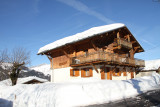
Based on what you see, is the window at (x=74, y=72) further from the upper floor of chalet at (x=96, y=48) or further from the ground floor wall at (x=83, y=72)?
the upper floor of chalet at (x=96, y=48)

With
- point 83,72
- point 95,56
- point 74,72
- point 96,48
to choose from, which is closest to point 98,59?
point 95,56

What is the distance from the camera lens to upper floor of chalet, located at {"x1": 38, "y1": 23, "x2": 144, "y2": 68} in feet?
54.4

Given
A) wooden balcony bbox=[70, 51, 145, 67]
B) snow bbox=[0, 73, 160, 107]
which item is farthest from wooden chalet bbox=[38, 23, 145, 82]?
snow bbox=[0, 73, 160, 107]

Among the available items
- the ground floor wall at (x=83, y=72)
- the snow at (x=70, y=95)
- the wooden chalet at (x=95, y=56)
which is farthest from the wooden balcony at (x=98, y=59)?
the snow at (x=70, y=95)

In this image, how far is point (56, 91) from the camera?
9758 millimetres

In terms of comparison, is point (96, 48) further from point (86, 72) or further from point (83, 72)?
point (83, 72)

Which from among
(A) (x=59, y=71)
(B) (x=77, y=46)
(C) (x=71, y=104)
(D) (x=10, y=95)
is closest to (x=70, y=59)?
(B) (x=77, y=46)

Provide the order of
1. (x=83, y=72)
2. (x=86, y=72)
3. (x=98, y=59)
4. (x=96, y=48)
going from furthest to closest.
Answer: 1. (x=83, y=72)
2. (x=86, y=72)
3. (x=96, y=48)
4. (x=98, y=59)

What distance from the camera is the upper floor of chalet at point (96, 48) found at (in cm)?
1658

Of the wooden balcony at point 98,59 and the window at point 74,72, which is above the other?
the wooden balcony at point 98,59

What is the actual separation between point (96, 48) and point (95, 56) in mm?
1977

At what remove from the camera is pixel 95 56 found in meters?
15.9

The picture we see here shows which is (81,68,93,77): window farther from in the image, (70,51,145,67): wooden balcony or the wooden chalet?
(70,51,145,67): wooden balcony

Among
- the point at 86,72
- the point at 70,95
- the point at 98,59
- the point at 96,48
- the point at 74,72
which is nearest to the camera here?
the point at 70,95
